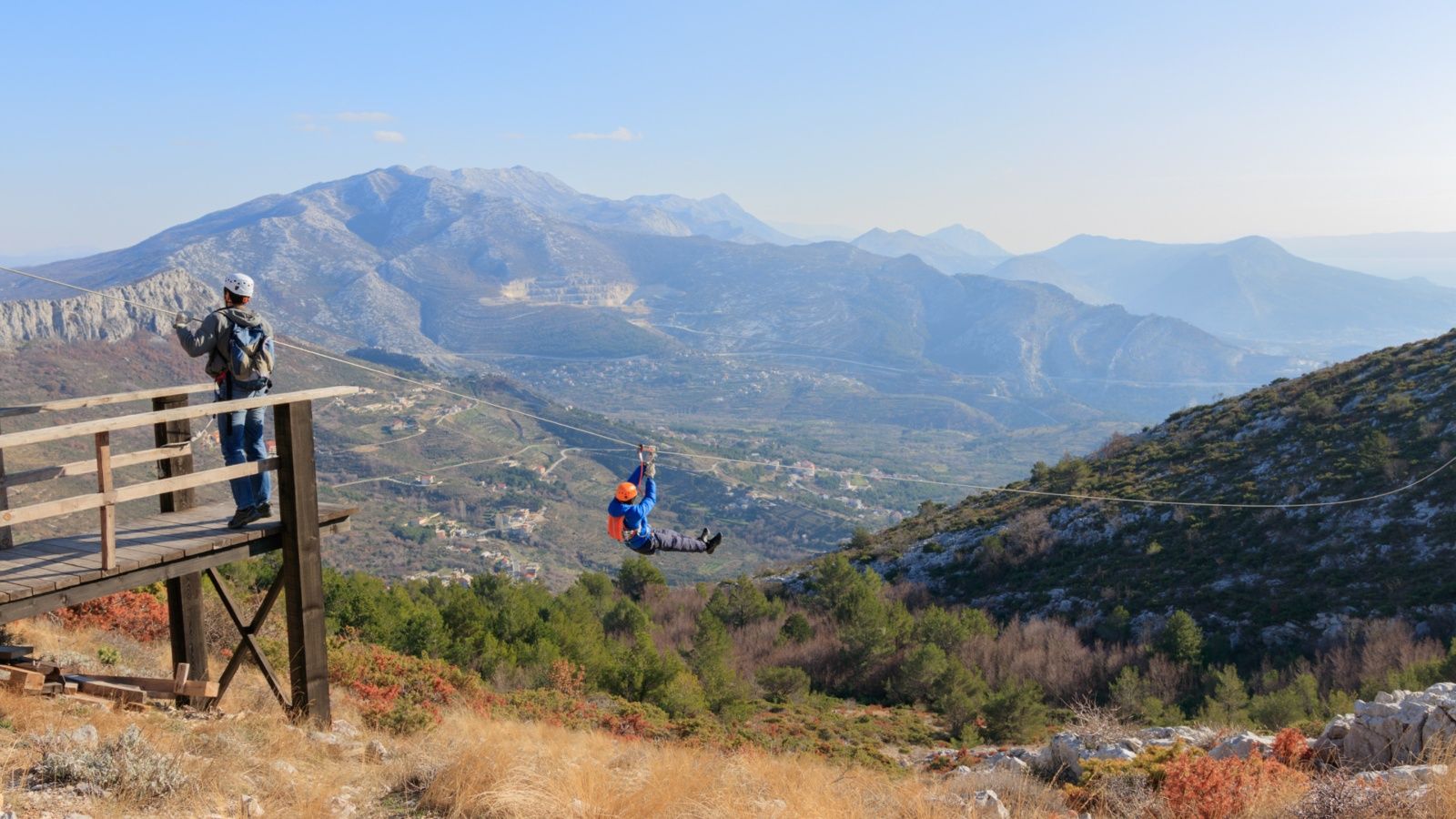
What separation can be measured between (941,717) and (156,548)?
62.8 feet

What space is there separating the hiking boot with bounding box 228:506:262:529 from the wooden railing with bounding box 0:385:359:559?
545mm

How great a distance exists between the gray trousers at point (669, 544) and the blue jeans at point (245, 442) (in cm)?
450

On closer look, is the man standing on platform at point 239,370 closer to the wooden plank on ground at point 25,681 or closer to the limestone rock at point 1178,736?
the wooden plank on ground at point 25,681

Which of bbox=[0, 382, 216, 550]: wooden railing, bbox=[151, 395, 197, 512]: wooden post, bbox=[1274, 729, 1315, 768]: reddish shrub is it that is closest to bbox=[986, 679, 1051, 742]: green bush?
bbox=[1274, 729, 1315, 768]: reddish shrub

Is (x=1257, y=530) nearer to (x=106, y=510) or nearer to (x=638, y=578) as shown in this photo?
(x=638, y=578)

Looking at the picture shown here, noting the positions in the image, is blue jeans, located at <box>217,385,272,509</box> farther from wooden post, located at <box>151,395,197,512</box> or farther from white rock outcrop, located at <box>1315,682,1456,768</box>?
white rock outcrop, located at <box>1315,682,1456,768</box>

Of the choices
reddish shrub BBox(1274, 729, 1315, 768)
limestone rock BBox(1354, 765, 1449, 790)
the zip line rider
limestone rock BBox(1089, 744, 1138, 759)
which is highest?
the zip line rider

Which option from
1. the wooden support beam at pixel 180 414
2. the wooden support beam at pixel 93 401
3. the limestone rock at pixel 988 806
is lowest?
the limestone rock at pixel 988 806

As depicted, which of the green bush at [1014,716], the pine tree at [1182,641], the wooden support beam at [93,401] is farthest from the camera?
the pine tree at [1182,641]

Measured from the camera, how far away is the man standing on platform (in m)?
7.77

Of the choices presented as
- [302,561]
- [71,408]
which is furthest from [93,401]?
[302,561]

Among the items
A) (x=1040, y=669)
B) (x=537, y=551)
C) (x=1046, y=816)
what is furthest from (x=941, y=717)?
(x=537, y=551)

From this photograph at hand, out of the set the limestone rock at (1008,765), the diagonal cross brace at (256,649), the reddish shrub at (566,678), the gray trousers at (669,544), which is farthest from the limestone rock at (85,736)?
the reddish shrub at (566,678)

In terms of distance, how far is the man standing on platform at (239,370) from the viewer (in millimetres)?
7766
